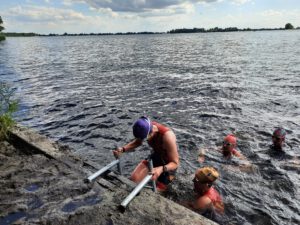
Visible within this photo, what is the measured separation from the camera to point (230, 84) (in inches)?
934

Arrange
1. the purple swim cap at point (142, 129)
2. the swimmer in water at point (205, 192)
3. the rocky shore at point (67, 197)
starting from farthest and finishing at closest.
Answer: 1. the swimmer in water at point (205, 192)
2. the purple swim cap at point (142, 129)
3. the rocky shore at point (67, 197)

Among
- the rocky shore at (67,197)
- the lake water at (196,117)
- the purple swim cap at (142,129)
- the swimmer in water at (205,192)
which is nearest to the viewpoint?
the rocky shore at (67,197)

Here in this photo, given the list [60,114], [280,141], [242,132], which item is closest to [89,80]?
[60,114]

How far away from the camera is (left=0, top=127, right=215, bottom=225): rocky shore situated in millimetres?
5734

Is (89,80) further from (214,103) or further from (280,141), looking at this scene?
(280,141)

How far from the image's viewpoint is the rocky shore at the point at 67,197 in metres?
5.73

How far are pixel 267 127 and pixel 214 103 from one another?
4.86 meters

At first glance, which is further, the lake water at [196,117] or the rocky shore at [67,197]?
the lake water at [196,117]

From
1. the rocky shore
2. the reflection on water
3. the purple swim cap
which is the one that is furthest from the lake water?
the reflection on water

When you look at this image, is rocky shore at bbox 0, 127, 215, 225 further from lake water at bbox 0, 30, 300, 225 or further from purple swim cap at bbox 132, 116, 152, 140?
lake water at bbox 0, 30, 300, 225

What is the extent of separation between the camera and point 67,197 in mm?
6527

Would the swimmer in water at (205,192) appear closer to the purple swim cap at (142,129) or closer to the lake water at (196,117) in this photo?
the lake water at (196,117)

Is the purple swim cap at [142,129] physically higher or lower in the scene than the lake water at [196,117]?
higher

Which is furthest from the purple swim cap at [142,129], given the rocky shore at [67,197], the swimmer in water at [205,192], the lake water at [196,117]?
the lake water at [196,117]
